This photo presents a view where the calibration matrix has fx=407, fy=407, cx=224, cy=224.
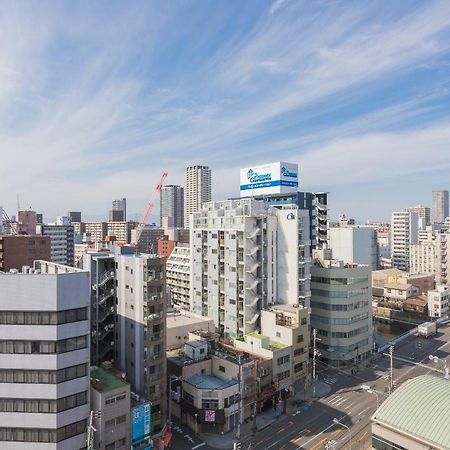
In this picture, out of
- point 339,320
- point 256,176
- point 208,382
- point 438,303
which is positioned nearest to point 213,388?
point 208,382

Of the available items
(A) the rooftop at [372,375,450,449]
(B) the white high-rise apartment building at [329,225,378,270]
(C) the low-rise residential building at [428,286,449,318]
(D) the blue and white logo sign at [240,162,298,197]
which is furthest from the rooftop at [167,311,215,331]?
(B) the white high-rise apartment building at [329,225,378,270]

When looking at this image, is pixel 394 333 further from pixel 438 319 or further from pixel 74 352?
pixel 74 352

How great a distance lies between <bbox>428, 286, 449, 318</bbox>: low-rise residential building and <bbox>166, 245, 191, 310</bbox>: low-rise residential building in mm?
81919

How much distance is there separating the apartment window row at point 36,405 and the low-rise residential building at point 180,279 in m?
89.9

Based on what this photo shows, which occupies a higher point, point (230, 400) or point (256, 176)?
point (256, 176)

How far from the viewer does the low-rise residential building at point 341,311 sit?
301 feet

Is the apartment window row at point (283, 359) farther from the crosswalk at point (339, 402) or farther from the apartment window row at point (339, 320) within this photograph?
the apartment window row at point (339, 320)

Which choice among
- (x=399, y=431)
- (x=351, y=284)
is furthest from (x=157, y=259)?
(x=351, y=284)

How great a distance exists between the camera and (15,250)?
12700cm

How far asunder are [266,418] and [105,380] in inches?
1127

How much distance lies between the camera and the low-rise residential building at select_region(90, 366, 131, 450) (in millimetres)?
52844

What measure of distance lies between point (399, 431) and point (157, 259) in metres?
40.5

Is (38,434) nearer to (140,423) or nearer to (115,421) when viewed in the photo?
(115,421)

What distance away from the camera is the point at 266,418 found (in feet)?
226
